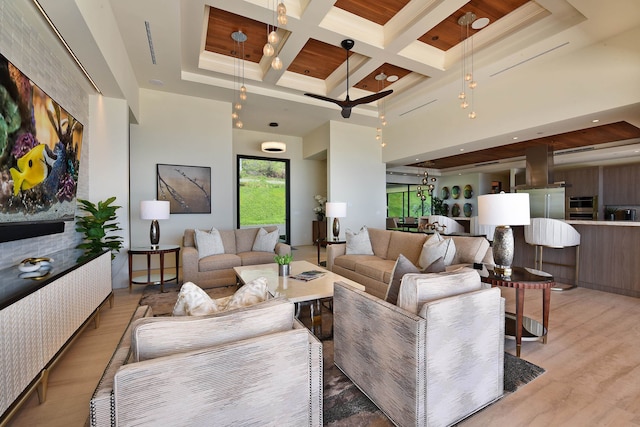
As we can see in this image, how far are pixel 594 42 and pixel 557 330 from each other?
383cm

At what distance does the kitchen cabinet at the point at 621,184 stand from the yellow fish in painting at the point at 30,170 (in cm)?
1161

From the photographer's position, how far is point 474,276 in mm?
1791

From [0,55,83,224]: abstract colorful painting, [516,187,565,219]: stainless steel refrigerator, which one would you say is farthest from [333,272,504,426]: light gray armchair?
[516,187,565,219]: stainless steel refrigerator

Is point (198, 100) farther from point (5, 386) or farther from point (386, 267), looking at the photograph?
point (5, 386)

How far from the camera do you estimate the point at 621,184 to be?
771cm

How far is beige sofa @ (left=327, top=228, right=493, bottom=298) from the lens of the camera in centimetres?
321

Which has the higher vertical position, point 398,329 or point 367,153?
point 367,153

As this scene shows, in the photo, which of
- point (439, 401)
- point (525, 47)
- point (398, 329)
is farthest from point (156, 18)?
point (525, 47)

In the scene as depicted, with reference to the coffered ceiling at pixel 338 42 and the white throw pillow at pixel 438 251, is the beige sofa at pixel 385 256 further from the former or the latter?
the coffered ceiling at pixel 338 42

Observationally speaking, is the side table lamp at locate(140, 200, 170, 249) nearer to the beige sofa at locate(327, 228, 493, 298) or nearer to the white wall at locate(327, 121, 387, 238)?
the beige sofa at locate(327, 228, 493, 298)

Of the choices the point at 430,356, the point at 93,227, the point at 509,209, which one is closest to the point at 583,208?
the point at 509,209

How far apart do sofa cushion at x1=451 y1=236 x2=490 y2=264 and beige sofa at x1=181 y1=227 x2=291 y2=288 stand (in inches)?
102

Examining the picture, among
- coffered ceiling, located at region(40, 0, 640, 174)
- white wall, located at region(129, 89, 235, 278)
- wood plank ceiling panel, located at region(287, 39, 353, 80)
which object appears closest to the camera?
coffered ceiling, located at region(40, 0, 640, 174)

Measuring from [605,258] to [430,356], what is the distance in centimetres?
435
